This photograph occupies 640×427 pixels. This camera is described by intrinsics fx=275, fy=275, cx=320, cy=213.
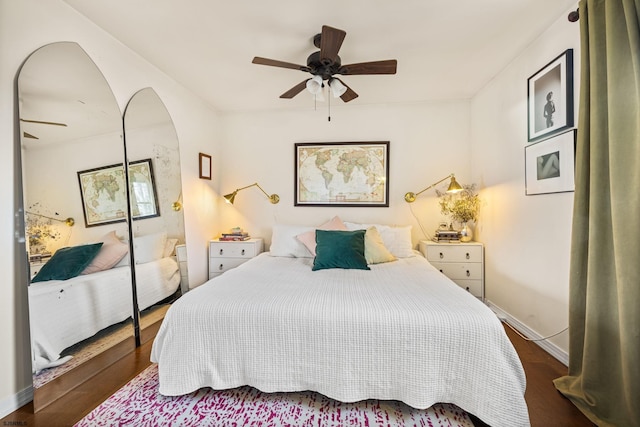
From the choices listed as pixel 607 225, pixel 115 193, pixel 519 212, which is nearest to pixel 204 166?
pixel 115 193

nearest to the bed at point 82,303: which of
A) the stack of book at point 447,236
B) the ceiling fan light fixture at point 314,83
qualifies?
the ceiling fan light fixture at point 314,83

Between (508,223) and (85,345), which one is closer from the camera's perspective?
(85,345)

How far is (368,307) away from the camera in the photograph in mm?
1533

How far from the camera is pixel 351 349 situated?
1455mm

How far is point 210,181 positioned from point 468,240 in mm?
3189

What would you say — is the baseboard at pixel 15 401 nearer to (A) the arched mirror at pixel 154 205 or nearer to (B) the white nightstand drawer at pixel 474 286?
(A) the arched mirror at pixel 154 205

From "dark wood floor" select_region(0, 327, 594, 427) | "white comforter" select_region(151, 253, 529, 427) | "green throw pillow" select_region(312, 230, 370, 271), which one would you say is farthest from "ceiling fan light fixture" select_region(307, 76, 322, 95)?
"dark wood floor" select_region(0, 327, 594, 427)

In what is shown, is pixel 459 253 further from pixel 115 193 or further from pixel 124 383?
pixel 115 193

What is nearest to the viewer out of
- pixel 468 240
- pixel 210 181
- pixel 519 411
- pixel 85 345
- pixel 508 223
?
pixel 519 411

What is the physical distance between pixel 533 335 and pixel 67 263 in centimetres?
341

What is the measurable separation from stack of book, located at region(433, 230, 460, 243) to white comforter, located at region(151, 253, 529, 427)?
4.96 ft

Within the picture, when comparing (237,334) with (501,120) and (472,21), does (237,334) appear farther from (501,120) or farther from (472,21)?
(501,120)

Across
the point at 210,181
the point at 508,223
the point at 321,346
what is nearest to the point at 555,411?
the point at 321,346

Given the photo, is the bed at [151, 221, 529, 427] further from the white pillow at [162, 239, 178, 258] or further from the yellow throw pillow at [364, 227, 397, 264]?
the white pillow at [162, 239, 178, 258]
